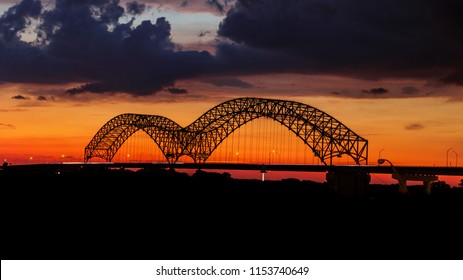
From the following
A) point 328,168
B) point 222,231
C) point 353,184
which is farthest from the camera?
point 328,168

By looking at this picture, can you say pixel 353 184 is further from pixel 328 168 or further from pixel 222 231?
pixel 222 231

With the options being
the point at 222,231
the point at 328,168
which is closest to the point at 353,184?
the point at 328,168

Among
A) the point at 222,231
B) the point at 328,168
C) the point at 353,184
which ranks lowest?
the point at 222,231

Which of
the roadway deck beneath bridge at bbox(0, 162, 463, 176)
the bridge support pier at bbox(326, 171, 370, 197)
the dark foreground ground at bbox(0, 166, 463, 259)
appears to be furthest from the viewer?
the bridge support pier at bbox(326, 171, 370, 197)

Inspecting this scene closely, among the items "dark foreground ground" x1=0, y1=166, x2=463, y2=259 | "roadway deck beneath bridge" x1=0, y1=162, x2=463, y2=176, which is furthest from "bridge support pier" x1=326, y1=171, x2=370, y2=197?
"dark foreground ground" x1=0, y1=166, x2=463, y2=259

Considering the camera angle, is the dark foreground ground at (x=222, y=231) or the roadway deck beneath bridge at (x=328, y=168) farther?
the roadway deck beneath bridge at (x=328, y=168)

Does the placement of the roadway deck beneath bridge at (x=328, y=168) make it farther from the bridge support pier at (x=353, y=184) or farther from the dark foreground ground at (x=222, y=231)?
the dark foreground ground at (x=222, y=231)

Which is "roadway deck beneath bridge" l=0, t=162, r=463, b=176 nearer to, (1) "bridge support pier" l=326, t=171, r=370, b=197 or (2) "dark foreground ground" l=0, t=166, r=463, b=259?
(1) "bridge support pier" l=326, t=171, r=370, b=197

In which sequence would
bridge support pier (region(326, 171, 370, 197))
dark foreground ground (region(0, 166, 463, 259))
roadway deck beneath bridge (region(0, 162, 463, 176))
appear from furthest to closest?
1. bridge support pier (region(326, 171, 370, 197))
2. roadway deck beneath bridge (region(0, 162, 463, 176))
3. dark foreground ground (region(0, 166, 463, 259))

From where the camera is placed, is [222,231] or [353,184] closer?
[222,231]

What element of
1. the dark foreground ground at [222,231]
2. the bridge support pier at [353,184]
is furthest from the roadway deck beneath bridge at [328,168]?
the dark foreground ground at [222,231]
